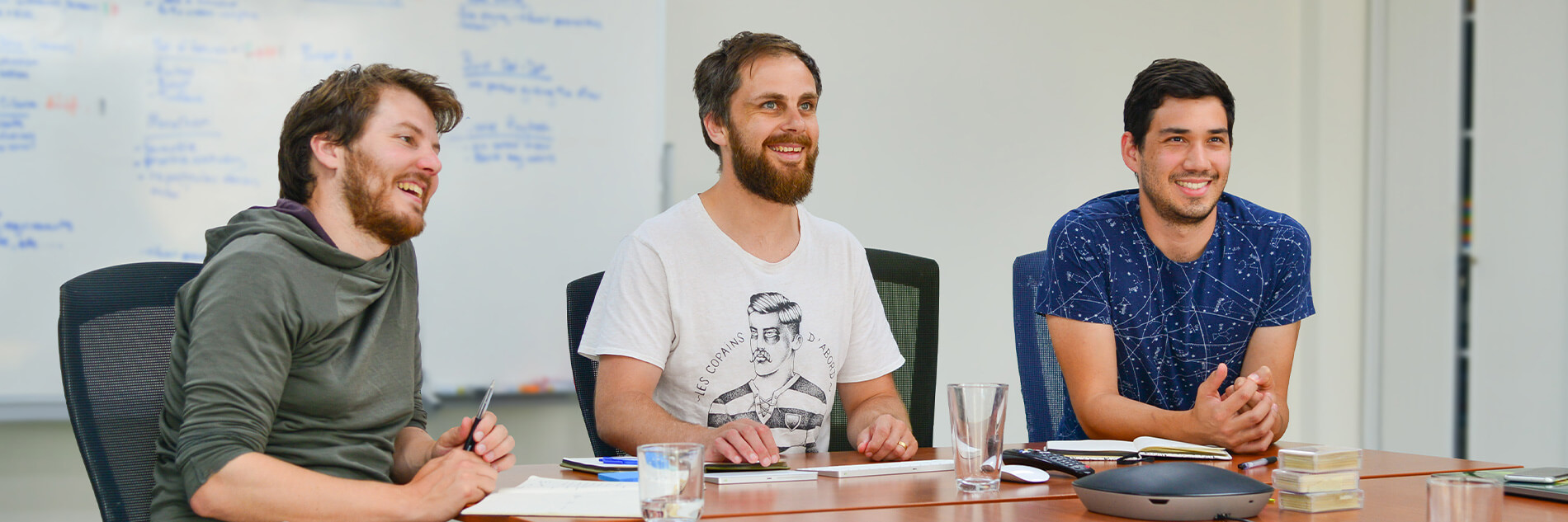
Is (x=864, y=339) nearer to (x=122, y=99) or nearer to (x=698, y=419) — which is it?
(x=698, y=419)

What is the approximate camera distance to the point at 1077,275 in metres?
2.08

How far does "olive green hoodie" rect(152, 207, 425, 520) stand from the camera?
1346 millimetres

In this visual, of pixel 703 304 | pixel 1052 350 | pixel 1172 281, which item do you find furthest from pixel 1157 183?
pixel 703 304

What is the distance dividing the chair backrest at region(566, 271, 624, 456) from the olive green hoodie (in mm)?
316

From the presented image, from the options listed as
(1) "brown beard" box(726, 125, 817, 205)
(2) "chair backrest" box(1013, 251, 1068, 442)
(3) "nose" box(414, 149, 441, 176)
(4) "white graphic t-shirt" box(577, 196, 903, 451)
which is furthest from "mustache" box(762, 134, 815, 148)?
(3) "nose" box(414, 149, 441, 176)

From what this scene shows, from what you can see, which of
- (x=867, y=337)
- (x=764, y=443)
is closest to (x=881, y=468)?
(x=764, y=443)

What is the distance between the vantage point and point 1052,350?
7.29 feet

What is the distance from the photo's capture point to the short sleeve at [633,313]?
189 centimetres

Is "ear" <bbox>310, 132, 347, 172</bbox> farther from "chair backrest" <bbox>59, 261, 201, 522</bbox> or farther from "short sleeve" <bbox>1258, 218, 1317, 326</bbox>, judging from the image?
"short sleeve" <bbox>1258, 218, 1317, 326</bbox>

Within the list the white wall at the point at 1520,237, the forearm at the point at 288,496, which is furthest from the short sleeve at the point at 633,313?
the white wall at the point at 1520,237

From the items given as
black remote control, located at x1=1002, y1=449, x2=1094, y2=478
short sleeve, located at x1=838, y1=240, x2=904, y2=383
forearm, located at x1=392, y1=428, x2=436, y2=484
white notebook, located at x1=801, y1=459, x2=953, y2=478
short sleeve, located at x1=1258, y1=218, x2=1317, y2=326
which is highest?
short sleeve, located at x1=1258, y1=218, x2=1317, y2=326

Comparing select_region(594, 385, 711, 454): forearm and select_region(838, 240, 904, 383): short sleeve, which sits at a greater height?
select_region(838, 240, 904, 383): short sleeve

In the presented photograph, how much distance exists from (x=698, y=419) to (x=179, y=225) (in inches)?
53.4

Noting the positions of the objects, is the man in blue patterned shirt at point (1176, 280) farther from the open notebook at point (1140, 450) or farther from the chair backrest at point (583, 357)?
the chair backrest at point (583, 357)
